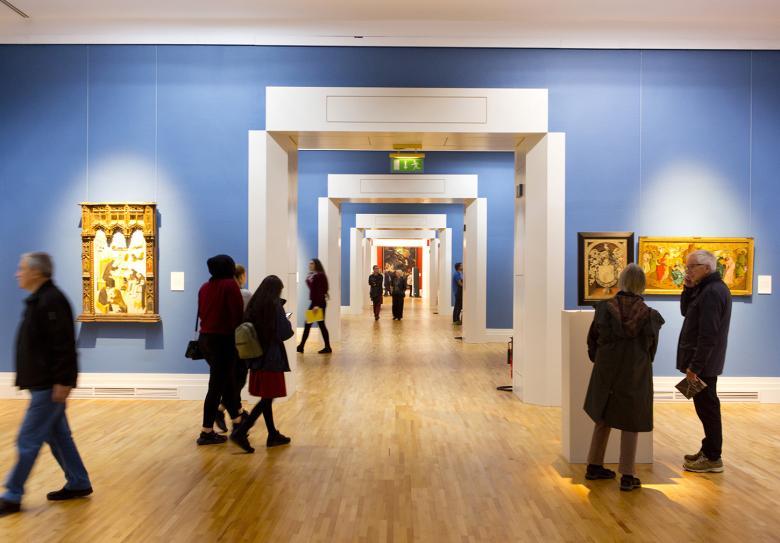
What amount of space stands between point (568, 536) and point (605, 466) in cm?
170

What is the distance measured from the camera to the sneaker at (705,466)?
555 cm

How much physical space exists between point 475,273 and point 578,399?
9509 millimetres

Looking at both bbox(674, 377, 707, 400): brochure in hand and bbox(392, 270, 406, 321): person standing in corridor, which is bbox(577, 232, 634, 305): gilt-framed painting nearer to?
bbox(674, 377, 707, 400): brochure in hand

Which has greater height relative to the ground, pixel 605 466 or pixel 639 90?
pixel 639 90

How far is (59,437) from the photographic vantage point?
180 inches

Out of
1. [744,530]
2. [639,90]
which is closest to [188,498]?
[744,530]

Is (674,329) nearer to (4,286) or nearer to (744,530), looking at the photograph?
(744,530)

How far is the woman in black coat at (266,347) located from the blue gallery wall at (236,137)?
264cm

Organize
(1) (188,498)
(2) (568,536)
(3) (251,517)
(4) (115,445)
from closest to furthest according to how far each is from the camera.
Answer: (2) (568,536) → (3) (251,517) → (1) (188,498) → (4) (115,445)

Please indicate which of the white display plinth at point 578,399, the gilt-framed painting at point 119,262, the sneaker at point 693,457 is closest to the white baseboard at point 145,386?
the gilt-framed painting at point 119,262

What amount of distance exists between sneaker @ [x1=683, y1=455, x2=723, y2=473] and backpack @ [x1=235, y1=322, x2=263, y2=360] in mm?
3796

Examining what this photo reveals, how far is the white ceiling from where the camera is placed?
8.12 m

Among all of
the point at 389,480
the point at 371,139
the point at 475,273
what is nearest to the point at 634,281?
the point at 389,480

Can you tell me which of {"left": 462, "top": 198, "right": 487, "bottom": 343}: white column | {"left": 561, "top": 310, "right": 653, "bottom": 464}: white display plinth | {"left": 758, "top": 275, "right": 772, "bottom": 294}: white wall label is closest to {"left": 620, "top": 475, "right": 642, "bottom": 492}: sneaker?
{"left": 561, "top": 310, "right": 653, "bottom": 464}: white display plinth
